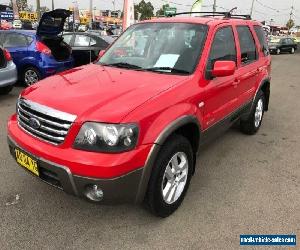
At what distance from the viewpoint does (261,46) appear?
5.70m

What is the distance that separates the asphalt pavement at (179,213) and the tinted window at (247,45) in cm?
144

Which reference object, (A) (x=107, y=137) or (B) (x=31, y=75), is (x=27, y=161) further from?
(B) (x=31, y=75)

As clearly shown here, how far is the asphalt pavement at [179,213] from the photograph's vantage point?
122 inches

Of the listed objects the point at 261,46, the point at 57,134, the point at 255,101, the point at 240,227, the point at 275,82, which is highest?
the point at 261,46

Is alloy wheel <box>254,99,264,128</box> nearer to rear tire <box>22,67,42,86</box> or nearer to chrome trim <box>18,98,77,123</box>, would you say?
chrome trim <box>18,98,77,123</box>

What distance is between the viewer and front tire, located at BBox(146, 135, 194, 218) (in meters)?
3.10

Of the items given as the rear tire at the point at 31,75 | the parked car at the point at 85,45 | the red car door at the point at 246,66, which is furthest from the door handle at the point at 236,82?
the parked car at the point at 85,45

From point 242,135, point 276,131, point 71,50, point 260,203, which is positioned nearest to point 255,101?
point 242,135

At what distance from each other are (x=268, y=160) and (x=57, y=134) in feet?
10.5

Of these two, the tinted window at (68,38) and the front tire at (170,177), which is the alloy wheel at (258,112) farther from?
the tinted window at (68,38)

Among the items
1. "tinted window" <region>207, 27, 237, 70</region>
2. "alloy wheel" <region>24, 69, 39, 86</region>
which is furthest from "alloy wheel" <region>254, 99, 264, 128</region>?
"alloy wheel" <region>24, 69, 39, 86</region>

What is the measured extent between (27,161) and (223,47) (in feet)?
8.51

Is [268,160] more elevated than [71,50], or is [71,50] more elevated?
[71,50]

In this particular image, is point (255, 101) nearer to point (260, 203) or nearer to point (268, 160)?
point (268, 160)
